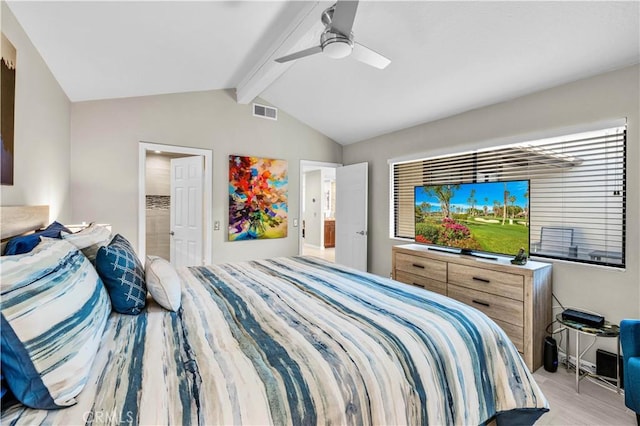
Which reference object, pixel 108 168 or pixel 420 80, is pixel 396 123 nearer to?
pixel 420 80

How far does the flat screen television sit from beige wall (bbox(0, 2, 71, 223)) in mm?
3635

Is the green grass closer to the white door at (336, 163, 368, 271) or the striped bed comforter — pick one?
the striped bed comforter

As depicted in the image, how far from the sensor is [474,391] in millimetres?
1295

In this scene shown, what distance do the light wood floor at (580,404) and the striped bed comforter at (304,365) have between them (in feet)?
2.42

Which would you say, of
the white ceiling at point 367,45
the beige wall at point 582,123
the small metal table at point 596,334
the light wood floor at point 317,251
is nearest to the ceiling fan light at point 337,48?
the white ceiling at point 367,45

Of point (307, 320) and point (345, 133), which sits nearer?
point (307, 320)

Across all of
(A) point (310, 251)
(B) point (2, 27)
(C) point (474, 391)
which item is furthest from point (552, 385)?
(A) point (310, 251)

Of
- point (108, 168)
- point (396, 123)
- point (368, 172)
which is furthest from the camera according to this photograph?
point (368, 172)

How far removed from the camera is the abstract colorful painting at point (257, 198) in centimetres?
423

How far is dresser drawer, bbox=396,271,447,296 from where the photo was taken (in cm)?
312

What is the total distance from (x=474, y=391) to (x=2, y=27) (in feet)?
10.1

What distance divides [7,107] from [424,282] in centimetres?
366

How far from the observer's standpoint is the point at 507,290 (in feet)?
8.36

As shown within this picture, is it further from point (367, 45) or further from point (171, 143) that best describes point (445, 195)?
point (171, 143)
